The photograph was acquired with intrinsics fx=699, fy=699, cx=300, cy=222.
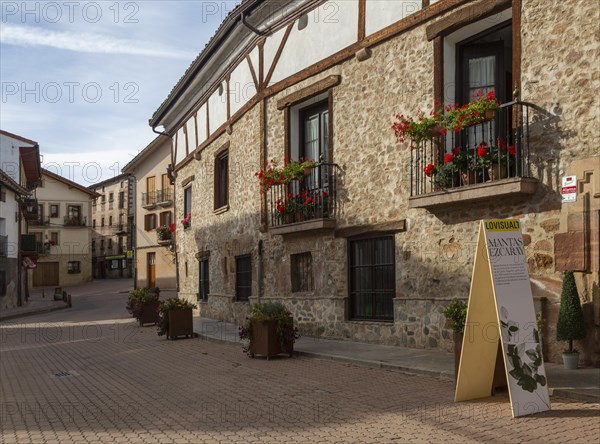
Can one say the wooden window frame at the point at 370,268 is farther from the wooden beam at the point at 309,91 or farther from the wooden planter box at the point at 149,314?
the wooden planter box at the point at 149,314

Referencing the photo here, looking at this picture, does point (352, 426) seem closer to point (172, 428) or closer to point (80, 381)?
point (172, 428)

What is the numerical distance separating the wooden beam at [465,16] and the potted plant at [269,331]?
5106 millimetres

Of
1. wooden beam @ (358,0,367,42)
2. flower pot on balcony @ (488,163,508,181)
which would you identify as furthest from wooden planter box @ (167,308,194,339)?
flower pot on balcony @ (488,163,508,181)

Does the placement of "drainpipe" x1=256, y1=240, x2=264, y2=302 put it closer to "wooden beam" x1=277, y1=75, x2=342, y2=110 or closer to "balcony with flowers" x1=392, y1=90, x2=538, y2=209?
"wooden beam" x1=277, y1=75, x2=342, y2=110

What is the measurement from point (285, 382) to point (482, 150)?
4116 millimetres

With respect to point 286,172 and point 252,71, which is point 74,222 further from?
point 286,172

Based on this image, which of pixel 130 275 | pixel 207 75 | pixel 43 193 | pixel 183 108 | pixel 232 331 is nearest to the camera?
pixel 232 331

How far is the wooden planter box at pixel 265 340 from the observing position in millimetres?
11242

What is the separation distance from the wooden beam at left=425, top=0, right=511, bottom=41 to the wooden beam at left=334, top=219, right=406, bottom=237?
3074 mm

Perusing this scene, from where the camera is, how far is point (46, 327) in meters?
21.3

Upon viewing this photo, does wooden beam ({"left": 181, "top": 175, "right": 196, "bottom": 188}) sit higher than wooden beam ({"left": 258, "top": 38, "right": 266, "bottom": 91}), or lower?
lower

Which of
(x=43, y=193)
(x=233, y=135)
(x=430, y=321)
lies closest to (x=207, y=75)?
(x=233, y=135)

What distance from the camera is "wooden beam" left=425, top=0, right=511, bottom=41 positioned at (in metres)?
9.91

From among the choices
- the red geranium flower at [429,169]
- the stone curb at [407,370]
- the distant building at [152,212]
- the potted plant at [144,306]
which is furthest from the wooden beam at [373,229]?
the distant building at [152,212]
